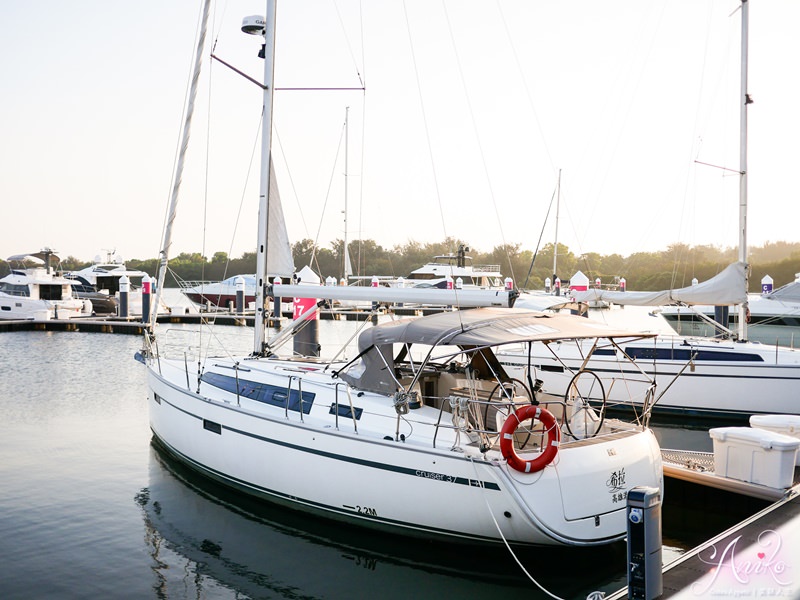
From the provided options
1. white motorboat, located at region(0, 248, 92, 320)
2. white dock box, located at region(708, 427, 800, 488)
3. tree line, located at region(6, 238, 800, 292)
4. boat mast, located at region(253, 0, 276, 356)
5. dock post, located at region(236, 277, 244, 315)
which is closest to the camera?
white dock box, located at region(708, 427, 800, 488)

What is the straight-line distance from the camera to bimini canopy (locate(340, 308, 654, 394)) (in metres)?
6.85

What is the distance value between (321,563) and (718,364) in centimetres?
1062

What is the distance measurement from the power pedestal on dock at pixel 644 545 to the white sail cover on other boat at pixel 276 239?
7.35m

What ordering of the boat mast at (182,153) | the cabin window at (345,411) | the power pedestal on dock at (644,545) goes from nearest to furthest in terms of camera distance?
1. the power pedestal on dock at (644,545)
2. the cabin window at (345,411)
3. the boat mast at (182,153)

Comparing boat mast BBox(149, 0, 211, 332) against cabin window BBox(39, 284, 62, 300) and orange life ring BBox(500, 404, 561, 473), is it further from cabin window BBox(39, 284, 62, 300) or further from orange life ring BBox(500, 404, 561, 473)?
cabin window BBox(39, 284, 62, 300)

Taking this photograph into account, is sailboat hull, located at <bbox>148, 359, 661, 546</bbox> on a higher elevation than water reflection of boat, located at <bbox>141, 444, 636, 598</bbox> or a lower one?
higher

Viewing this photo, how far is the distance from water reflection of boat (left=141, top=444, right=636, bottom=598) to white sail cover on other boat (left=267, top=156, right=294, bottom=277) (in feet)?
13.1

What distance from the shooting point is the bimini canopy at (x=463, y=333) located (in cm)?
685

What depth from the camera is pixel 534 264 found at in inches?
1660

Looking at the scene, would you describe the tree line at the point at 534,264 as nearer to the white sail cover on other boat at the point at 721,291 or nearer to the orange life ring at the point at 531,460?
the white sail cover on other boat at the point at 721,291

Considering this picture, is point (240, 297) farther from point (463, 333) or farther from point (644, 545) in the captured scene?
point (644, 545)

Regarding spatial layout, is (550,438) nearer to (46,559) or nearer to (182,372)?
(46,559)

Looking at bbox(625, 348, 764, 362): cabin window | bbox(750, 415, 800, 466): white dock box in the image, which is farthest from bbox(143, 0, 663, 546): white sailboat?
bbox(625, 348, 764, 362): cabin window

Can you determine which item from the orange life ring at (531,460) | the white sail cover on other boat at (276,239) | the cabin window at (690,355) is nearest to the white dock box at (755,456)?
the orange life ring at (531,460)
